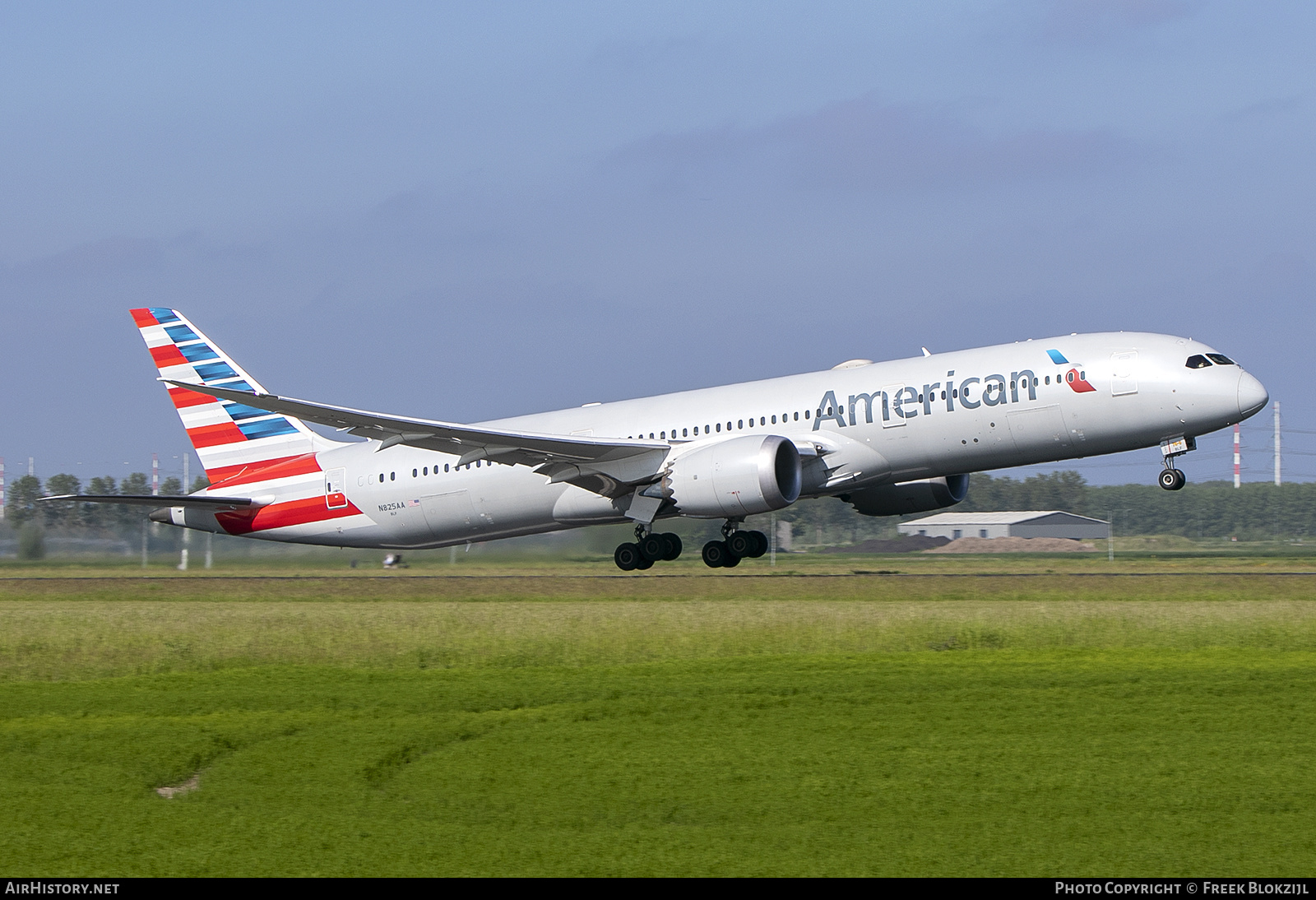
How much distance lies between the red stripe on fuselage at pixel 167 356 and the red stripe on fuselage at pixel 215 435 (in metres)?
1.72

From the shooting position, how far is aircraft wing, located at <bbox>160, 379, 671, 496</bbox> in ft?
83.9

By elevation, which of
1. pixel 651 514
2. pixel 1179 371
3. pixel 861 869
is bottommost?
pixel 861 869

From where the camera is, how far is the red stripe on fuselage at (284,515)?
3209 centimetres

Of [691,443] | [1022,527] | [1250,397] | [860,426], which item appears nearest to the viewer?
[1250,397]

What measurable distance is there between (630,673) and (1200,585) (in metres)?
17.2

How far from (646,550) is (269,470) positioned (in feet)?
33.4

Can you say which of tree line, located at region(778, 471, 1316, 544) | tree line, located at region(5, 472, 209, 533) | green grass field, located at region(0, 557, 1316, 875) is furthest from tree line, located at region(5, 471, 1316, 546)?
Answer: green grass field, located at region(0, 557, 1316, 875)

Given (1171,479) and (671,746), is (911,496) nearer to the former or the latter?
(1171,479)

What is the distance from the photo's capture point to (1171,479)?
25.3 m

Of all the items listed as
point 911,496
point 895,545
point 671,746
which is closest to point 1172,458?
point 911,496

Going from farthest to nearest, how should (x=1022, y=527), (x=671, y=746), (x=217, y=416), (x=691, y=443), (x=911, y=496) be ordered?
(x=1022, y=527)
(x=217, y=416)
(x=911, y=496)
(x=691, y=443)
(x=671, y=746)

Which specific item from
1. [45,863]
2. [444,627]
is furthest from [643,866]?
[444,627]

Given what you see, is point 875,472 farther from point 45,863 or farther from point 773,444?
point 45,863
